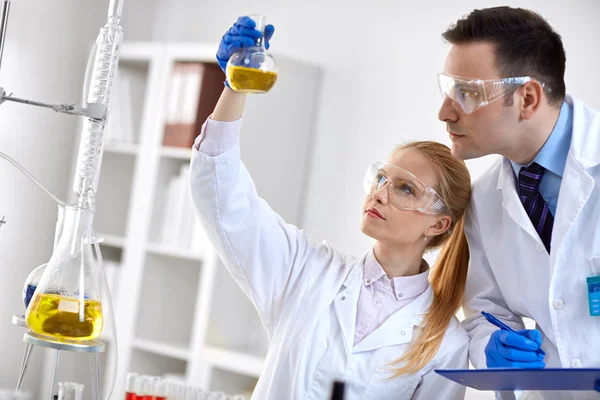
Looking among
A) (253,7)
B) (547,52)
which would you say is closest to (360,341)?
(547,52)

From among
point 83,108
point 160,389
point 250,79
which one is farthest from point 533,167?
point 83,108

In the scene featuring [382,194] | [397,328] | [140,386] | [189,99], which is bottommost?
[140,386]

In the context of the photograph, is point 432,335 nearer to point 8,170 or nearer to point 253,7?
point 253,7

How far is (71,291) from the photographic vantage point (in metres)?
1.17

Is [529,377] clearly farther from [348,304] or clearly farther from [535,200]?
[535,200]

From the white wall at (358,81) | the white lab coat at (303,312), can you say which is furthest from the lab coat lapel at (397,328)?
the white wall at (358,81)

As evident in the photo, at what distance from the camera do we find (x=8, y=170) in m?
3.77

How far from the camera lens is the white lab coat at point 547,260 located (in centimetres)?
186

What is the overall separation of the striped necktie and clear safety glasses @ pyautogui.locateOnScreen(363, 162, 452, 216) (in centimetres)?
23

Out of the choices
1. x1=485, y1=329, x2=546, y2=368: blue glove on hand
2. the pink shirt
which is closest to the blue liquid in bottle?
the pink shirt

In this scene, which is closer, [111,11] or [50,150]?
[111,11]

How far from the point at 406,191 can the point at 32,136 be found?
2.56 metres

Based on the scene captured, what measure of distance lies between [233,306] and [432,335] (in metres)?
1.58

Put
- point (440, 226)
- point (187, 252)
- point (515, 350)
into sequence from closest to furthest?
point (515, 350) < point (440, 226) < point (187, 252)
